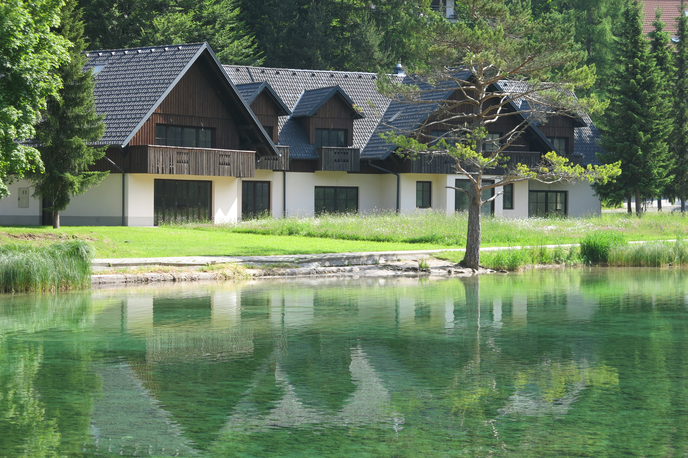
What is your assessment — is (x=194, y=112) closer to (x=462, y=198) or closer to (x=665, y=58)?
(x=462, y=198)

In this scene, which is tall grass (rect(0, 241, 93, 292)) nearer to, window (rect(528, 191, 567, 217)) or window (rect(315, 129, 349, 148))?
window (rect(315, 129, 349, 148))

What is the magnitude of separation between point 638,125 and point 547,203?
7.17 metres

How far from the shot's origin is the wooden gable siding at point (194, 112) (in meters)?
38.4

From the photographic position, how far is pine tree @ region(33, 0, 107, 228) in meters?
30.4

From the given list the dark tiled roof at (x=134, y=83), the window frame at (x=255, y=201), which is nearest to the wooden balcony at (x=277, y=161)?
the window frame at (x=255, y=201)

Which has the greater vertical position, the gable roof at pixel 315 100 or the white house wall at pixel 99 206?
the gable roof at pixel 315 100

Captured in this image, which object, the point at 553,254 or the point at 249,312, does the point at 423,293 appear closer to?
the point at 249,312

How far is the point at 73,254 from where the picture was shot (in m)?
20.0

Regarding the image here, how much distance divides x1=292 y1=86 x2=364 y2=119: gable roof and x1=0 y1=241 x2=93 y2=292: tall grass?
24.7 meters

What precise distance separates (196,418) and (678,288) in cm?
1540

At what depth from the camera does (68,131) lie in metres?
30.8

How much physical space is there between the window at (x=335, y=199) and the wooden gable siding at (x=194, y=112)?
602 centimetres

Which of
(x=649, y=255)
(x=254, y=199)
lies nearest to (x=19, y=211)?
(x=254, y=199)

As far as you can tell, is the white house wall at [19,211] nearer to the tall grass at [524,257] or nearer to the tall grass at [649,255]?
the tall grass at [524,257]
